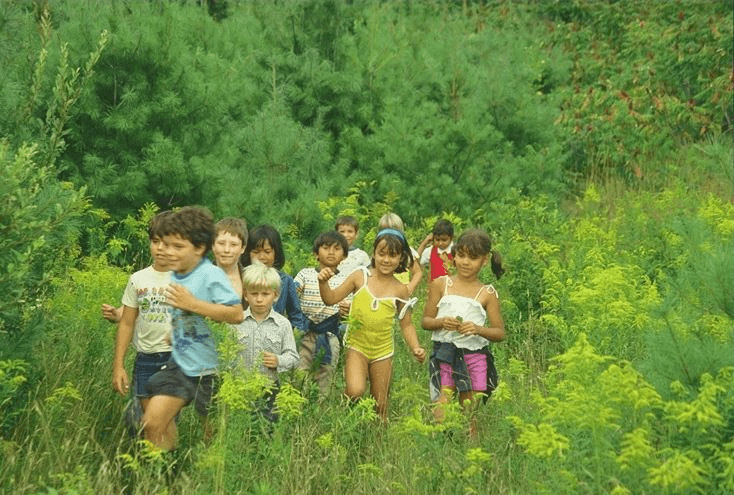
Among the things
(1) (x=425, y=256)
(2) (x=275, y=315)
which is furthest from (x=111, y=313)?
(1) (x=425, y=256)

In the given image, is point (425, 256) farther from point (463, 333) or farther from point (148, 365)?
point (148, 365)

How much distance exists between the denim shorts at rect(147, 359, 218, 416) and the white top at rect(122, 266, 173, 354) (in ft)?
1.18

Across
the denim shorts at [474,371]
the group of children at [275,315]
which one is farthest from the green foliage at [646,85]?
the denim shorts at [474,371]

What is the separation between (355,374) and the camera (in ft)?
23.8

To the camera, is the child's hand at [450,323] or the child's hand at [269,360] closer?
the child's hand at [269,360]

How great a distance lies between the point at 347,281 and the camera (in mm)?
7508

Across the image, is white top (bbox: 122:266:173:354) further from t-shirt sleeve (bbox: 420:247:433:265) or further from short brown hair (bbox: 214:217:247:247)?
t-shirt sleeve (bbox: 420:247:433:265)

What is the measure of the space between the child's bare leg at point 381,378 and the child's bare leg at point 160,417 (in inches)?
75.7

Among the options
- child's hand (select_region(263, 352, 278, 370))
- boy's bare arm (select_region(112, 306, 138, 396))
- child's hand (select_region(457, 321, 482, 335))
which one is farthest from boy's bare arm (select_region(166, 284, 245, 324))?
child's hand (select_region(457, 321, 482, 335))

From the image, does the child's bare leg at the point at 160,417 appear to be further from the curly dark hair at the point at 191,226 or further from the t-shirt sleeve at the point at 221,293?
the curly dark hair at the point at 191,226

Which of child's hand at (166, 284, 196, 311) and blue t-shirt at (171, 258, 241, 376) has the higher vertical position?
child's hand at (166, 284, 196, 311)

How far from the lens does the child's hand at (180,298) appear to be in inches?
217

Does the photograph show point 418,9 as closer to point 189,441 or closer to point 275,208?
point 275,208

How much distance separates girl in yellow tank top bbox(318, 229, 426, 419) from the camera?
7.28m
